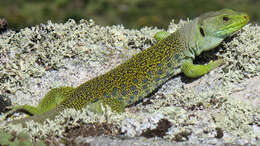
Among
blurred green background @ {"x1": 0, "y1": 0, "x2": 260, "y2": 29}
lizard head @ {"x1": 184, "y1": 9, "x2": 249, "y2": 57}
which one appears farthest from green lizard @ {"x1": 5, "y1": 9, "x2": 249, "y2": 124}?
blurred green background @ {"x1": 0, "y1": 0, "x2": 260, "y2": 29}

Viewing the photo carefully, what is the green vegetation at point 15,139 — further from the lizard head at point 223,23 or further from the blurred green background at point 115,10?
the blurred green background at point 115,10

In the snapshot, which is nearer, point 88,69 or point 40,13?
point 88,69

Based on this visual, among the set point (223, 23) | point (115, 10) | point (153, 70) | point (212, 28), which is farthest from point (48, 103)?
point (115, 10)

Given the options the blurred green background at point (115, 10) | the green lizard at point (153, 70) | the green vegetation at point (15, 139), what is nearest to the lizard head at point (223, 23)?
the green lizard at point (153, 70)

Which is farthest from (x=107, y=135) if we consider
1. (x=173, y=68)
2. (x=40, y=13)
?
(x=40, y=13)

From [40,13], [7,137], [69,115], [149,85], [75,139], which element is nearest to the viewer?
[7,137]

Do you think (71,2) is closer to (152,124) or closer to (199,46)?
(199,46)

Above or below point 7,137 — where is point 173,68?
above
